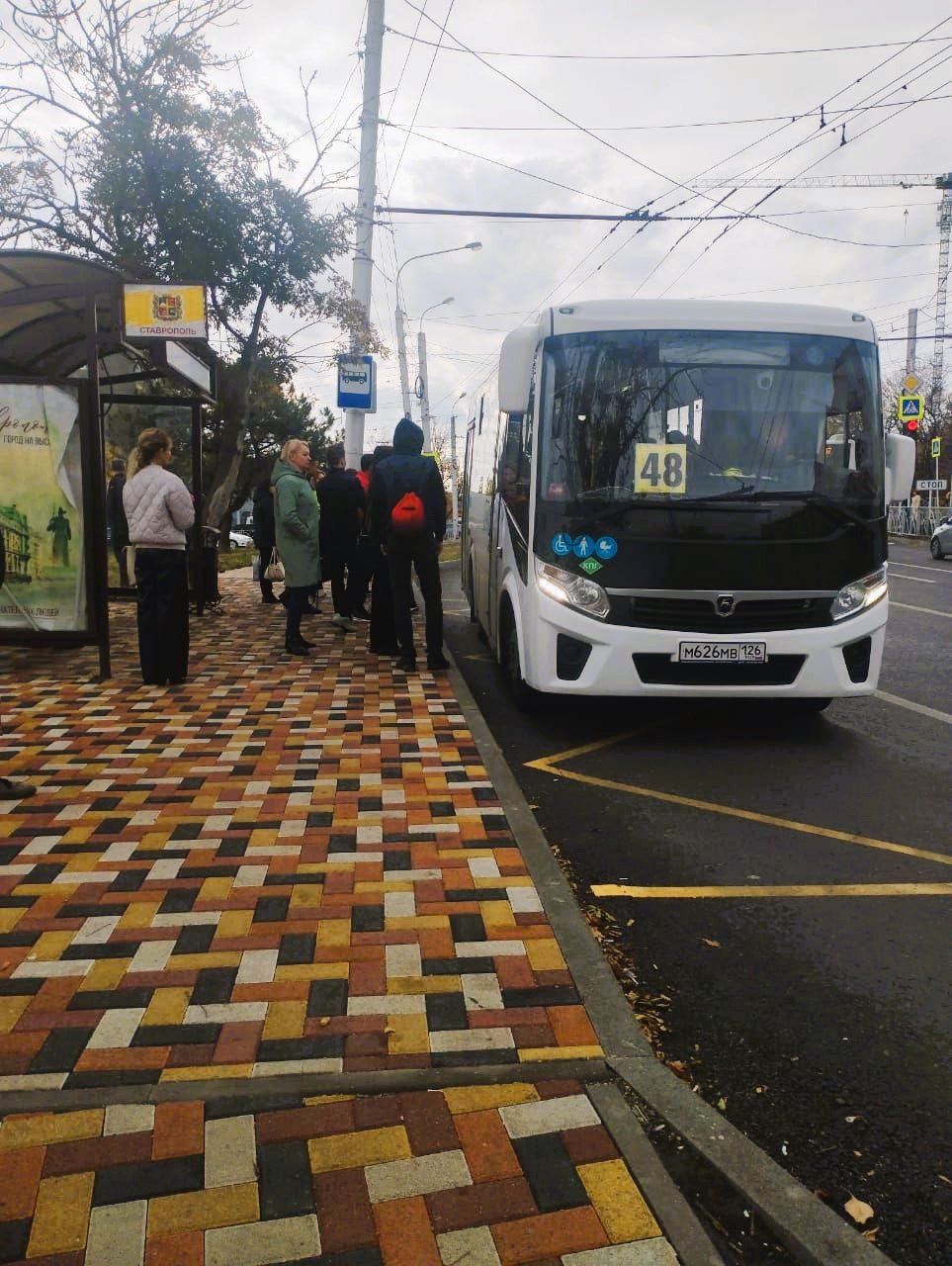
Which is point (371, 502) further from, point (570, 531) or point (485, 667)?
point (570, 531)

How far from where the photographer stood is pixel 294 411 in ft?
175

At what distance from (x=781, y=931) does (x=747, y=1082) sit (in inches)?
39.8

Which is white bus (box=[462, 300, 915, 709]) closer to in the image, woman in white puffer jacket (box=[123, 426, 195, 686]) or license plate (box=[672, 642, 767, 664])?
license plate (box=[672, 642, 767, 664])

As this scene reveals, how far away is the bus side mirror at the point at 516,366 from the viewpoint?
255 inches

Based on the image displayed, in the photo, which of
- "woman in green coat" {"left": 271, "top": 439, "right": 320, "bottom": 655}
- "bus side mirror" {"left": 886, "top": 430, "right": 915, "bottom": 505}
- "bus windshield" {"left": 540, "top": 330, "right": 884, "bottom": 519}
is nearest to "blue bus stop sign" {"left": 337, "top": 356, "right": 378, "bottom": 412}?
"woman in green coat" {"left": 271, "top": 439, "right": 320, "bottom": 655}

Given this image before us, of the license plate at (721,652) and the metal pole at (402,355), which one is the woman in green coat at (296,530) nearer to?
the license plate at (721,652)

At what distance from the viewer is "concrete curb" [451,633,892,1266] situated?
6.78 feet

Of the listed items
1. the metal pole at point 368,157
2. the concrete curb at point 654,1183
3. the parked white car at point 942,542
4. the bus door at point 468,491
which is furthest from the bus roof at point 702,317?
the parked white car at point 942,542

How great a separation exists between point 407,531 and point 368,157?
355 inches

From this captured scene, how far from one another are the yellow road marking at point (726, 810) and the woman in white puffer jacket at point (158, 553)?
3.19 meters

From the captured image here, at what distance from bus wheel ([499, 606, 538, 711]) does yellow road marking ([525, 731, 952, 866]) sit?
3.01 ft

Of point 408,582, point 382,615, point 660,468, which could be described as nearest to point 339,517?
point 382,615

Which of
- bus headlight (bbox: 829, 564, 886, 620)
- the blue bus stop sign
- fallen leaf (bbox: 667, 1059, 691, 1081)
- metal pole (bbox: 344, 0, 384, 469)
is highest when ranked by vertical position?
metal pole (bbox: 344, 0, 384, 469)

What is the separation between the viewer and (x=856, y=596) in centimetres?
627
